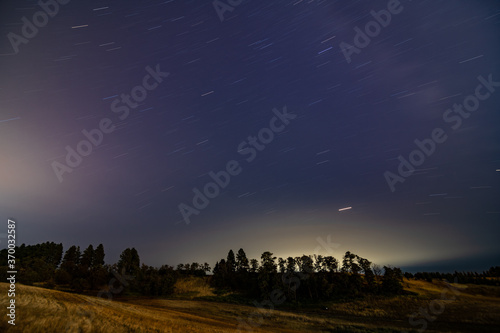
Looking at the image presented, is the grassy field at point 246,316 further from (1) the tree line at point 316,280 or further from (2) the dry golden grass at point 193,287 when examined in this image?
(2) the dry golden grass at point 193,287

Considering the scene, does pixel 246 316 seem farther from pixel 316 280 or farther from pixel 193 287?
pixel 193 287

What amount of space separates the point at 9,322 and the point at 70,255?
412ft

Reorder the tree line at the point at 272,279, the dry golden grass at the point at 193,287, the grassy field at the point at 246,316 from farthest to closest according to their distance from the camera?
the dry golden grass at the point at 193,287
the tree line at the point at 272,279
the grassy field at the point at 246,316

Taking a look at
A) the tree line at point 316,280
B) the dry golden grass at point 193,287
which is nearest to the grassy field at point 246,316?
the tree line at point 316,280

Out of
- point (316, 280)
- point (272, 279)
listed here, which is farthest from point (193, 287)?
point (316, 280)

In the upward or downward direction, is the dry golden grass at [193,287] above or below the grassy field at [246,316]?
below

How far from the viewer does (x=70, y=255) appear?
337ft

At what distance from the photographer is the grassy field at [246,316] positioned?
13.3 metres

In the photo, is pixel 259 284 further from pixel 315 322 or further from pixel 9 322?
pixel 9 322

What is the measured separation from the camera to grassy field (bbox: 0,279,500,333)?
13.3 metres

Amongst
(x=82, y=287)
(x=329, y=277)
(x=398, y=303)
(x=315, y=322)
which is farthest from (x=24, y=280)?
(x=398, y=303)

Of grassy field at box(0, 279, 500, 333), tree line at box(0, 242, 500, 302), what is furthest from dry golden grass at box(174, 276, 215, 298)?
grassy field at box(0, 279, 500, 333)

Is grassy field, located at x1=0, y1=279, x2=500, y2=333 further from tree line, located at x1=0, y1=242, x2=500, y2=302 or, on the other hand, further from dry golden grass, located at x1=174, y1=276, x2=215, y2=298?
dry golden grass, located at x1=174, y1=276, x2=215, y2=298

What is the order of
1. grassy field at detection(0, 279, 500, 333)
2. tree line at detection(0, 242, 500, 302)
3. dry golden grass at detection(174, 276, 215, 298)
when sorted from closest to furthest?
1. grassy field at detection(0, 279, 500, 333)
2. tree line at detection(0, 242, 500, 302)
3. dry golden grass at detection(174, 276, 215, 298)
